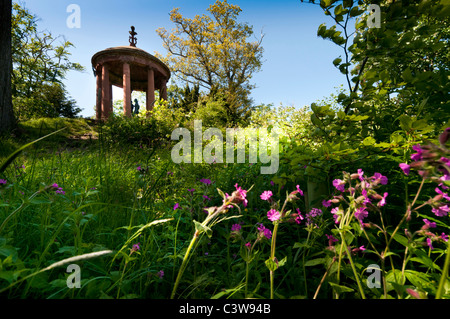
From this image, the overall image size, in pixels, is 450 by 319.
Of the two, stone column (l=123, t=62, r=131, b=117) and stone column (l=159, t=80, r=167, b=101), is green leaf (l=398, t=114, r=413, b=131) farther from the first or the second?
stone column (l=159, t=80, r=167, b=101)

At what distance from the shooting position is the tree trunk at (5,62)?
5551 millimetres

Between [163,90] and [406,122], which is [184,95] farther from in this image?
[406,122]

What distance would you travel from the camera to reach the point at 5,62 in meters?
5.74

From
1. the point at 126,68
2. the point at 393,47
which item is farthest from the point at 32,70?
the point at 393,47

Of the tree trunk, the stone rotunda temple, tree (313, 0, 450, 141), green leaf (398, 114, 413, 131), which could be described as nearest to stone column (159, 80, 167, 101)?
the stone rotunda temple

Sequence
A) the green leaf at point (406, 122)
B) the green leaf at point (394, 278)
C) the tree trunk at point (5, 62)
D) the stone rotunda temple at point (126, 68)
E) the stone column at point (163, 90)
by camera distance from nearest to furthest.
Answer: the green leaf at point (394, 278)
the green leaf at point (406, 122)
the tree trunk at point (5, 62)
the stone rotunda temple at point (126, 68)
the stone column at point (163, 90)

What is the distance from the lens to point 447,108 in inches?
48.4

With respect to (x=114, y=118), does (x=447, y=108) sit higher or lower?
lower

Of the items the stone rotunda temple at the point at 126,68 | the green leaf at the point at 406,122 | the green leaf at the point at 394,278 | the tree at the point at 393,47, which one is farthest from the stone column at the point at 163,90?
the green leaf at the point at 394,278

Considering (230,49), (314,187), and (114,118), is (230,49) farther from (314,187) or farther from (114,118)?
(314,187)

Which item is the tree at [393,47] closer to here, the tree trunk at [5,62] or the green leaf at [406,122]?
the green leaf at [406,122]

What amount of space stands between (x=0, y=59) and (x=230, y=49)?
15.0m
